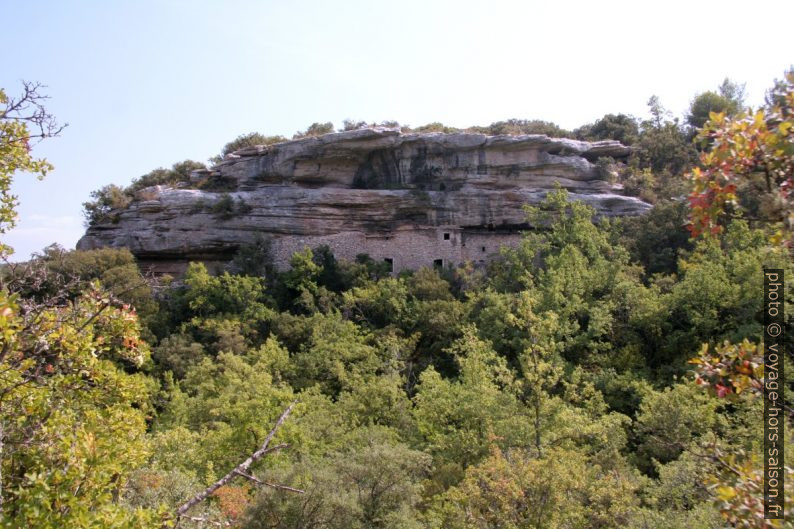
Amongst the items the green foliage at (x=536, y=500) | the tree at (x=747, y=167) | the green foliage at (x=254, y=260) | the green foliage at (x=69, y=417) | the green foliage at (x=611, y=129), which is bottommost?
the green foliage at (x=536, y=500)

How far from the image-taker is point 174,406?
16672 millimetres

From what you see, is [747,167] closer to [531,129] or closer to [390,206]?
[390,206]

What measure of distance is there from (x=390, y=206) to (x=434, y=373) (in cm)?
1189

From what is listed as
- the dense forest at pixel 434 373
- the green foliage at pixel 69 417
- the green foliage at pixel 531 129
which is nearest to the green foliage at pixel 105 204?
the dense forest at pixel 434 373

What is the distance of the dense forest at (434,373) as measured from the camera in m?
3.50

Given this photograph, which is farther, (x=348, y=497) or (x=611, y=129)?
(x=611, y=129)

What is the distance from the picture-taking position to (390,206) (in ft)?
87.7

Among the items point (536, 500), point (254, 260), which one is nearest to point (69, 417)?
point (536, 500)


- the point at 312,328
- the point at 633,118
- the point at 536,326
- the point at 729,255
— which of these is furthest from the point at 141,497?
the point at 633,118

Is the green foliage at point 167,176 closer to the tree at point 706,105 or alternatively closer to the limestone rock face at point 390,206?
the limestone rock face at point 390,206

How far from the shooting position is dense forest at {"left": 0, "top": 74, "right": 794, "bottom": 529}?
11.5 ft

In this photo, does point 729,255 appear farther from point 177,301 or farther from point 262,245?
point 177,301

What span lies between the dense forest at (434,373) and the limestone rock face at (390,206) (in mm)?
1324

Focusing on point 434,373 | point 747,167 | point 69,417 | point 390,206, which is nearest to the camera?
point 747,167
